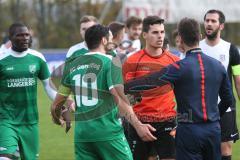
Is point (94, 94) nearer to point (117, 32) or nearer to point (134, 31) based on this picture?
point (117, 32)

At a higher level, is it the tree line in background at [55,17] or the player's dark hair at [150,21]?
the player's dark hair at [150,21]

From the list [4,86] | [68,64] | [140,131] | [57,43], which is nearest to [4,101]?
[4,86]

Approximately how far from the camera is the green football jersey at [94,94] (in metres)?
7.23

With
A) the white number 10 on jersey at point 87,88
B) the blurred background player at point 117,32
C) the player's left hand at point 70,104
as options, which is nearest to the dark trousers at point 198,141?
the white number 10 on jersey at point 87,88

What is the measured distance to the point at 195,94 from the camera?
22.6 feet

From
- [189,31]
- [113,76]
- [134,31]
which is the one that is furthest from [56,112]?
[134,31]

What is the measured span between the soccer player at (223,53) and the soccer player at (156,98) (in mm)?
757

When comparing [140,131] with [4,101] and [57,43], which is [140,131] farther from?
[57,43]

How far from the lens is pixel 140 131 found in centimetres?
720

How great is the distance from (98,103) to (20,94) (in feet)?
5.79

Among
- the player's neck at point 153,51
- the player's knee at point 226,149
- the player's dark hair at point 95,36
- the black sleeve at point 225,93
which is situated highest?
the player's dark hair at point 95,36

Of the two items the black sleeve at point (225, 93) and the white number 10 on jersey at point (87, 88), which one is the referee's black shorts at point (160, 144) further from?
the white number 10 on jersey at point (87, 88)

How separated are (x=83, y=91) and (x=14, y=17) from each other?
36055 mm

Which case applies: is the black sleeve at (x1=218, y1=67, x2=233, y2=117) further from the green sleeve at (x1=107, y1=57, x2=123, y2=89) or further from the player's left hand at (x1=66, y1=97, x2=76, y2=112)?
the player's left hand at (x1=66, y1=97, x2=76, y2=112)
